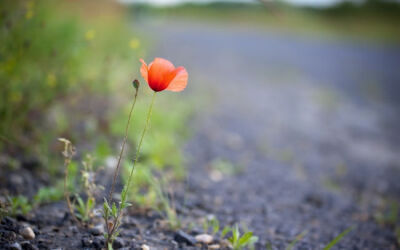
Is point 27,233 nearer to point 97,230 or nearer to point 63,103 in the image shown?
point 97,230

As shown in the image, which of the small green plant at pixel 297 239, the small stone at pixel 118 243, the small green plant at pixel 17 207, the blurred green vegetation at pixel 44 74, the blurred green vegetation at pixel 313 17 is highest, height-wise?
the blurred green vegetation at pixel 313 17

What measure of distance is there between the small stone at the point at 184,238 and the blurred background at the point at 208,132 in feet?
1.11

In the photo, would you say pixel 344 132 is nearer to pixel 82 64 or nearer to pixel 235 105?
pixel 235 105

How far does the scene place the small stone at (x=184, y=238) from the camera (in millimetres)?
1539

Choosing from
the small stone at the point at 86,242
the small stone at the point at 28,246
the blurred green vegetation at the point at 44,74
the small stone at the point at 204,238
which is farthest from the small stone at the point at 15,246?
the small stone at the point at 204,238

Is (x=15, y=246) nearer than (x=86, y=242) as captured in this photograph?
Yes

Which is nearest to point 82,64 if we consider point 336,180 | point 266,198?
point 266,198

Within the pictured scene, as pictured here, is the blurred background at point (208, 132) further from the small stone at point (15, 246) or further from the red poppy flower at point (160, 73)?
the red poppy flower at point (160, 73)

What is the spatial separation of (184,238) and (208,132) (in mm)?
1986

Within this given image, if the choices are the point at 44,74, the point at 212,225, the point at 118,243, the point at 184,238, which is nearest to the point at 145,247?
the point at 118,243

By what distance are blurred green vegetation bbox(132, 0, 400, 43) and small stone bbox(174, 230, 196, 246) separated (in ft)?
32.5

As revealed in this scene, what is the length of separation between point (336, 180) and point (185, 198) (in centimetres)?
151

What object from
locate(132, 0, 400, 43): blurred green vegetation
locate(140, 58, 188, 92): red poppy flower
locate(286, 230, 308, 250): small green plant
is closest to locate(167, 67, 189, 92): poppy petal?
locate(140, 58, 188, 92): red poppy flower

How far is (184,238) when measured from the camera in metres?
1.55
